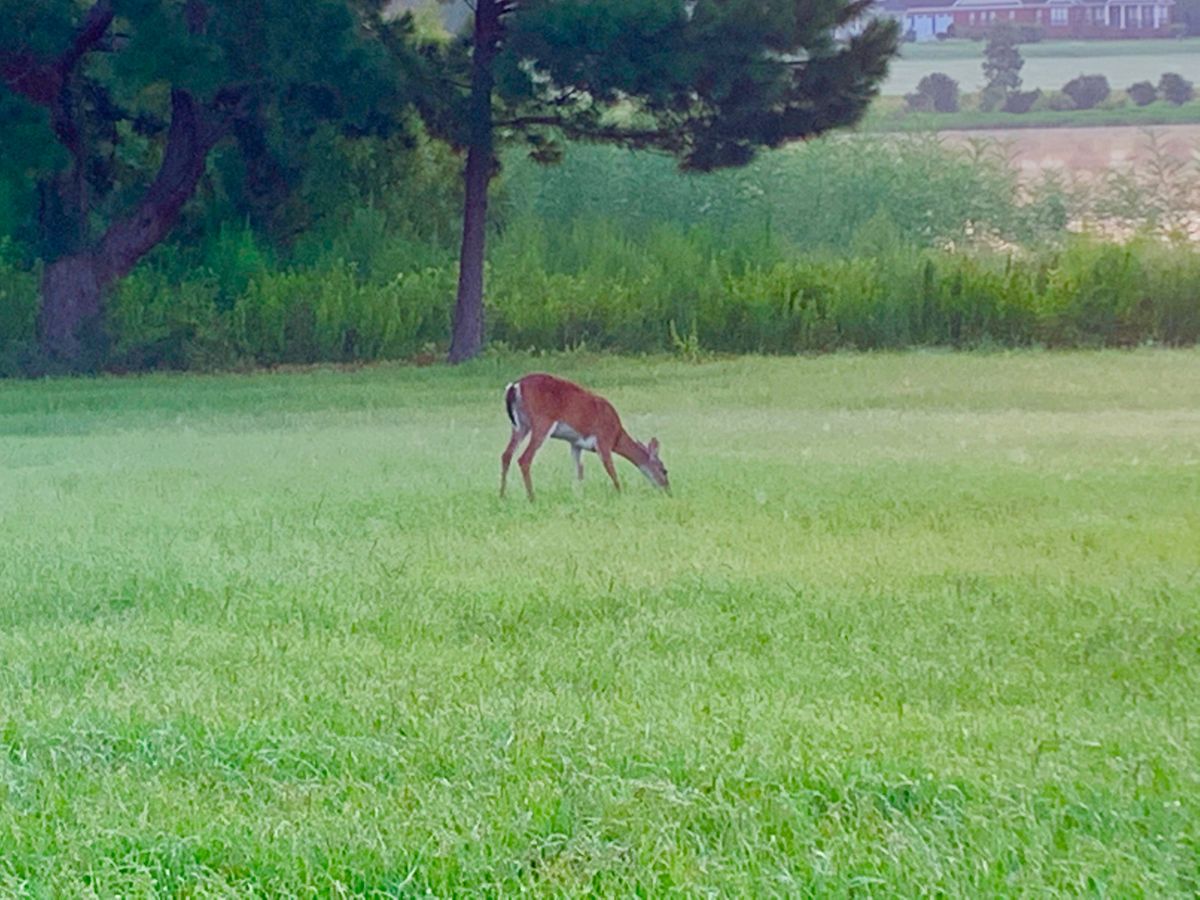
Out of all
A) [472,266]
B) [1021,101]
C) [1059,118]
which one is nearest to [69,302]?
[472,266]

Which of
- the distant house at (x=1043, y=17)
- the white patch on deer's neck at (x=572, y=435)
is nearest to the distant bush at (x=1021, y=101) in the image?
→ the distant house at (x=1043, y=17)

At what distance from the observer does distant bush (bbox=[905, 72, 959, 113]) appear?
2616 centimetres

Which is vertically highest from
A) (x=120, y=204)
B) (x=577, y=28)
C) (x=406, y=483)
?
(x=577, y=28)

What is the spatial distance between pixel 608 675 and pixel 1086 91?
2004 cm

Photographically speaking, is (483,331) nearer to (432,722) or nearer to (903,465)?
(903,465)

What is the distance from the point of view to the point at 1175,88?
2417 cm

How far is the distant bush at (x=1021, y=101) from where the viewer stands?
80.0 feet

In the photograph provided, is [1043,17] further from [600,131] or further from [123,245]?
[123,245]

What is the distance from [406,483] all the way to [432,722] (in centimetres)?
558

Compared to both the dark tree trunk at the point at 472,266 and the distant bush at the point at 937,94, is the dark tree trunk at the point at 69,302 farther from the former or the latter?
the distant bush at the point at 937,94

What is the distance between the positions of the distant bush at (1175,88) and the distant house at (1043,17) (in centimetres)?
194

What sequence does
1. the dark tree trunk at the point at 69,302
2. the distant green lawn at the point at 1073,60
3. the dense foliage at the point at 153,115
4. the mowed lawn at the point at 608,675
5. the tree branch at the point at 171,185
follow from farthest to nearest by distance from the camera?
1. the distant green lawn at the point at 1073,60
2. the dark tree trunk at the point at 69,302
3. the tree branch at the point at 171,185
4. the dense foliage at the point at 153,115
5. the mowed lawn at the point at 608,675

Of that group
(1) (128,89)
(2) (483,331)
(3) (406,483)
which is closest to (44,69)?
(1) (128,89)

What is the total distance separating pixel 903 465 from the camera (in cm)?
1114
